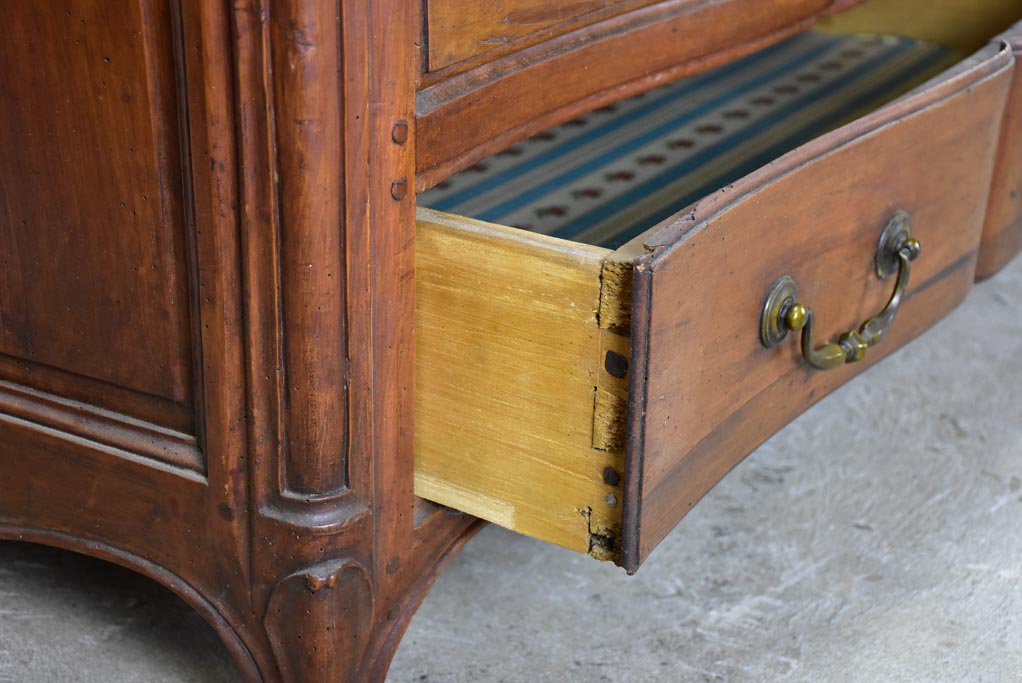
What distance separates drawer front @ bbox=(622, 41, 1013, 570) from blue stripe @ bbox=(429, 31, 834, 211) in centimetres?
23

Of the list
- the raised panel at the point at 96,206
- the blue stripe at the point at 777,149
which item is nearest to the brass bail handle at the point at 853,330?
the blue stripe at the point at 777,149

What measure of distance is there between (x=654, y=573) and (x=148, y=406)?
0.45m

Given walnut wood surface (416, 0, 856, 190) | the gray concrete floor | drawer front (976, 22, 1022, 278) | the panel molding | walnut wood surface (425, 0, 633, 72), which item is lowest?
the gray concrete floor

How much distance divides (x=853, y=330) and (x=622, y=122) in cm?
31

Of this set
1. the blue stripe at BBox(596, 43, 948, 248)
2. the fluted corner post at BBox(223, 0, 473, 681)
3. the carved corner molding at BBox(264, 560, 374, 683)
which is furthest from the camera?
the blue stripe at BBox(596, 43, 948, 248)

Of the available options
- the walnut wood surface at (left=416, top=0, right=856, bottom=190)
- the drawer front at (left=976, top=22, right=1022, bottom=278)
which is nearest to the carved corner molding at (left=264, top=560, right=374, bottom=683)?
the walnut wood surface at (left=416, top=0, right=856, bottom=190)

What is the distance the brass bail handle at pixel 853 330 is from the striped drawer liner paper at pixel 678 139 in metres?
0.11

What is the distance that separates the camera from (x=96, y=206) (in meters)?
0.70

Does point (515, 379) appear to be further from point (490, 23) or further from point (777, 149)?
point (777, 149)

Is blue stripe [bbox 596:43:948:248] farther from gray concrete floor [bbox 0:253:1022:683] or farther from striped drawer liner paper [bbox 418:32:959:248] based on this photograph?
gray concrete floor [bbox 0:253:1022:683]

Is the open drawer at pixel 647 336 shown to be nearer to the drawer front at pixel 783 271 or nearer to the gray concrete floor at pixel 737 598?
the drawer front at pixel 783 271

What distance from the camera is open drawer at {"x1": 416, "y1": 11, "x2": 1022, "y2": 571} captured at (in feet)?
2.15

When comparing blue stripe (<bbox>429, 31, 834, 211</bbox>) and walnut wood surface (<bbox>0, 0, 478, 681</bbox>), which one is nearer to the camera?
walnut wood surface (<bbox>0, 0, 478, 681</bbox>)

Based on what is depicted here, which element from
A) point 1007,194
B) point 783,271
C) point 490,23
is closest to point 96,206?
point 490,23
